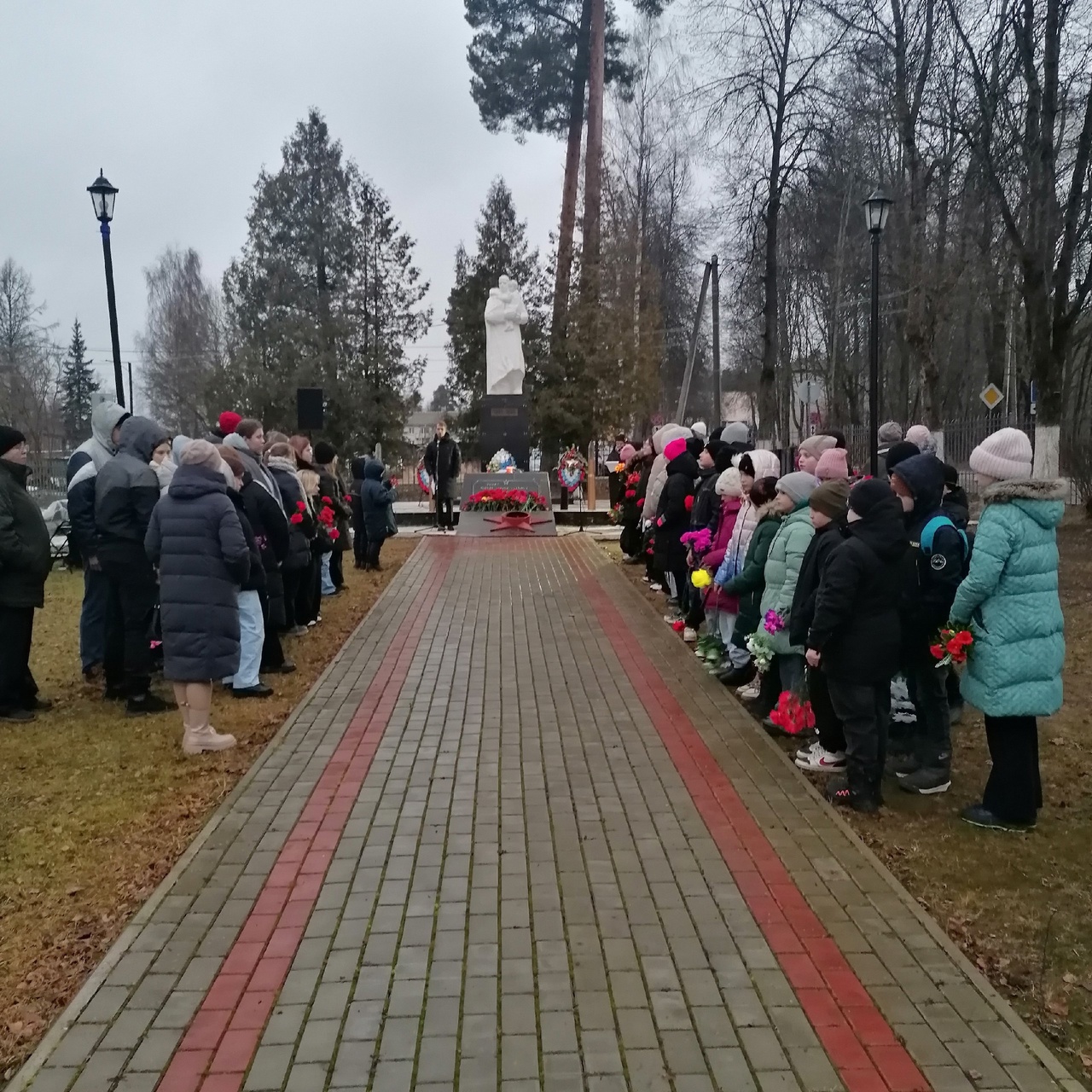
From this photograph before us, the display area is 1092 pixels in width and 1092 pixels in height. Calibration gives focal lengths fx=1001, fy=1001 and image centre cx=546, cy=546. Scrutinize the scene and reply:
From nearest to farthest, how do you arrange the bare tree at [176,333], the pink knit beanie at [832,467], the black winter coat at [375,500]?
the pink knit beanie at [832,467] < the black winter coat at [375,500] < the bare tree at [176,333]

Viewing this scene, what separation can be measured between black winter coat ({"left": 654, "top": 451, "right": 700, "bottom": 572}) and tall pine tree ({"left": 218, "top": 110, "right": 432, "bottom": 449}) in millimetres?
Result: 20092

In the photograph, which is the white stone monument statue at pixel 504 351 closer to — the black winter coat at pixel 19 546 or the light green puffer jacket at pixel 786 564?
the black winter coat at pixel 19 546

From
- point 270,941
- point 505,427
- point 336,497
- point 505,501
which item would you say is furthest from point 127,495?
point 505,427

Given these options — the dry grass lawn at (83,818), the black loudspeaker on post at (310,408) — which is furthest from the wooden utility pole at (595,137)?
the dry grass lawn at (83,818)

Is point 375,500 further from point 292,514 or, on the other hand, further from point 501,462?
point 501,462

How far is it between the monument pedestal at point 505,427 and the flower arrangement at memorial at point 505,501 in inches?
133

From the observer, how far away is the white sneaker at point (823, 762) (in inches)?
220

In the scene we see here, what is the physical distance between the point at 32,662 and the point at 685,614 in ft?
19.2

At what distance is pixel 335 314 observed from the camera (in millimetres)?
29375

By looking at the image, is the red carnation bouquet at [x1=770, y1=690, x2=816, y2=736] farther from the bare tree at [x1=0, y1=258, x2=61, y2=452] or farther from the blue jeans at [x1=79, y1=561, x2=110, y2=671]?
the bare tree at [x1=0, y1=258, x2=61, y2=452]

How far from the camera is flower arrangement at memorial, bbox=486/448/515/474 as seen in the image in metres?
20.9

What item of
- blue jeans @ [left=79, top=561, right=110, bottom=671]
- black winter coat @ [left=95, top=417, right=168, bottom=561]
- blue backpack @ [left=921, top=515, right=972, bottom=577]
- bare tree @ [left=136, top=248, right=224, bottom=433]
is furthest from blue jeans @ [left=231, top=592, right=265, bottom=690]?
bare tree @ [left=136, top=248, right=224, bottom=433]

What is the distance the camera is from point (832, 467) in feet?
20.7

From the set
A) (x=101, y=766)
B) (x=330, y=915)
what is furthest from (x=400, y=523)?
(x=330, y=915)
